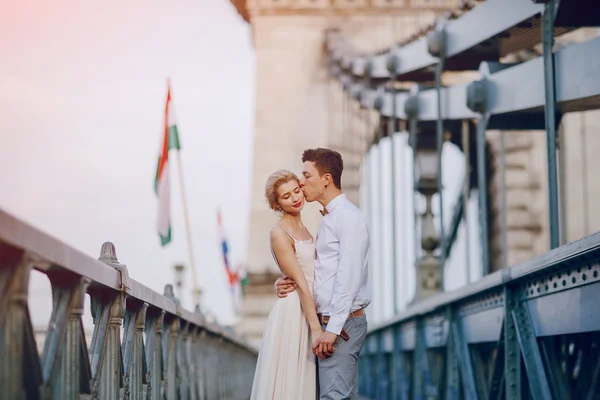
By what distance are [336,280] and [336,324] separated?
Answer: 0.20 meters

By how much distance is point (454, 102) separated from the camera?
12.9 m

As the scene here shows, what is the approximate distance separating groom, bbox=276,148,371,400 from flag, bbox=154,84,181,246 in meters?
10.6

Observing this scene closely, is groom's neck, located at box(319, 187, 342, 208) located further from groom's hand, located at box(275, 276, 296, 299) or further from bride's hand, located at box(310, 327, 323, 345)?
bride's hand, located at box(310, 327, 323, 345)

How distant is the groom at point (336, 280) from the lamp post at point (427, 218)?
843 centimetres

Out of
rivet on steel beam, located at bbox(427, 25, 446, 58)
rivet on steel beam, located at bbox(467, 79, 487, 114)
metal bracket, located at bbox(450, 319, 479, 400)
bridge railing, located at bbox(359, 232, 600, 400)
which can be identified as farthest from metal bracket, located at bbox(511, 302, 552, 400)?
rivet on steel beam, located at bbox(427, 25, 446, 58)

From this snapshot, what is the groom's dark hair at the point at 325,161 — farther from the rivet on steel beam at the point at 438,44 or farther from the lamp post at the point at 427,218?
the lamp post at the point at 427,218

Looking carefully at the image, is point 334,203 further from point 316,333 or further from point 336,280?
point 316,333

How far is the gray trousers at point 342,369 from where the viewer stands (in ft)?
18.5

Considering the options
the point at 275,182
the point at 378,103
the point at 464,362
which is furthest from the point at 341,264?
the point at 378,103

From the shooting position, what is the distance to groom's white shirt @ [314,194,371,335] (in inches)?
221

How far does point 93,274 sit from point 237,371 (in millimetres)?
13931

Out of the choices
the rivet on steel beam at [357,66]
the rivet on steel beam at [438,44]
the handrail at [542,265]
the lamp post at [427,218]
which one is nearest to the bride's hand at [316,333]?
the handrail at [542,265]

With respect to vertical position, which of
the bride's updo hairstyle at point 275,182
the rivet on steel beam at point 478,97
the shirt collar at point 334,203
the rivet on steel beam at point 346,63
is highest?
the rivet on steel beam at point 346,63

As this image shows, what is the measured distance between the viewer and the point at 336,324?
18.4ft
